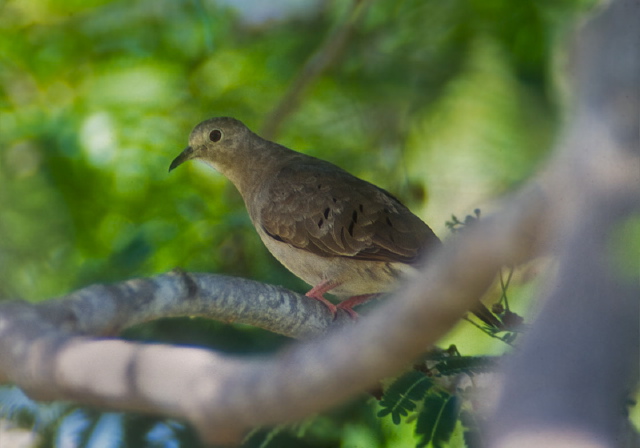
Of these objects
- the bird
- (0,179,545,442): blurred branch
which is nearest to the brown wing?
the bird

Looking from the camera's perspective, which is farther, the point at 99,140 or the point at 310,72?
the point at 310,72

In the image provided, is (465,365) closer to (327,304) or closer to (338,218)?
(327,304)

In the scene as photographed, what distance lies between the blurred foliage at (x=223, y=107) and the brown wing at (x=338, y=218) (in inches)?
18.0

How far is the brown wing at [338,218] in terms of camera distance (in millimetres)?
4914

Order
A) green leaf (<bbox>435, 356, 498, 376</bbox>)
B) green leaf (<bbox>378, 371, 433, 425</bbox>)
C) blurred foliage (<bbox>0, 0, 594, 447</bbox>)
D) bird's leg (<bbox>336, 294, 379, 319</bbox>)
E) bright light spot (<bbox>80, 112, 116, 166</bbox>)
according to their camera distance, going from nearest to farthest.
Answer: green leaf (<bbox>435, 356, 498, 376</bbox>) → green leaf (<bbox>378, 371, 433, 425</bbox>) → bird's leg (<bbox>336, 294, 379, 319</bbox>) → blurred foliage (<bbox>0, 0, 594, 447</bbox>) → bright light spot (<bbox>80, 112, 116, 166</bbox>)

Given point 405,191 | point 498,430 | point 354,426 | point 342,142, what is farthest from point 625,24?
point 342,142

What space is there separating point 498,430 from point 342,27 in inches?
222

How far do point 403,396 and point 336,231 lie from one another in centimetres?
159

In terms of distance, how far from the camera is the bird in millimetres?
4918

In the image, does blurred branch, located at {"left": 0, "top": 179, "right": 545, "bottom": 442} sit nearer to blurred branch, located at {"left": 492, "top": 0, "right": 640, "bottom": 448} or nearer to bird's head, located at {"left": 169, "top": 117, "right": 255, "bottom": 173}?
blurred branch, located at {"left": 492, "top": 0, "right": 640, "bottom": 448}

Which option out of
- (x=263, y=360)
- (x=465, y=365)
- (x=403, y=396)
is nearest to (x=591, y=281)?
(x=263, y=360)

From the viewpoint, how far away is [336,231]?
5.05 meters

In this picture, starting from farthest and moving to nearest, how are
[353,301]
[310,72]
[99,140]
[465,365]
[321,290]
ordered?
[310,72] → [99,140] → [353,301] → [321,290] → [465,365]

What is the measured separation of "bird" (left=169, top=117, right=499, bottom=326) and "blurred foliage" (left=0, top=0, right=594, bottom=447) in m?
0.39
